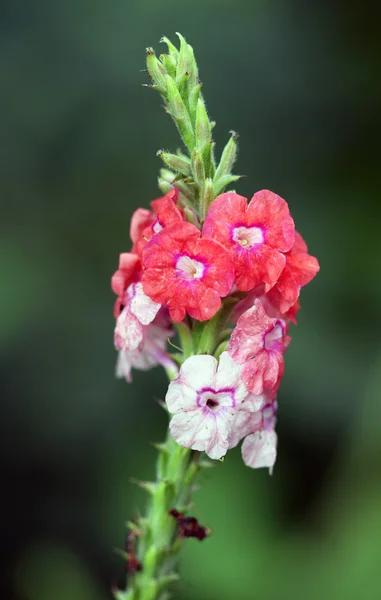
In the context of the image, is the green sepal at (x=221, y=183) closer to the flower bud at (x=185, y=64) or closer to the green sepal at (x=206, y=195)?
the green sepal at (x=206, y=195)

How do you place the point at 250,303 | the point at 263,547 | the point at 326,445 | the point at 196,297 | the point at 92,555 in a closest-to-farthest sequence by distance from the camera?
the point at 196,297 → the point at 250,303 → the point at 263,547 → the point at 92,555 → the point at 326,445

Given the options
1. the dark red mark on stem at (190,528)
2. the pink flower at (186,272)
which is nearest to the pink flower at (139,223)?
the pink flower at (186,272)

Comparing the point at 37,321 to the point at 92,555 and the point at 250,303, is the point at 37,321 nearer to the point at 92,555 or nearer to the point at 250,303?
the point at 92,555

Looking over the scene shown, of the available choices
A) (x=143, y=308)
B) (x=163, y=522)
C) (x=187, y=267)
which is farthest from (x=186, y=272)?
(x=163, y=522)

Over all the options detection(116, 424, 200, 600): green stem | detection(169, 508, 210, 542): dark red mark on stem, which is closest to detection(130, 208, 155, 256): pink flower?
detection(116, 424, 200, 600): green stem

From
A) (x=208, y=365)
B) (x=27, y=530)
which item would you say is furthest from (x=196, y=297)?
(x=27, y=530)

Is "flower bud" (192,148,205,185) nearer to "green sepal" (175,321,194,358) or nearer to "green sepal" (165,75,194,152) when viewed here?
"green sepal" (165,75,194,152)
